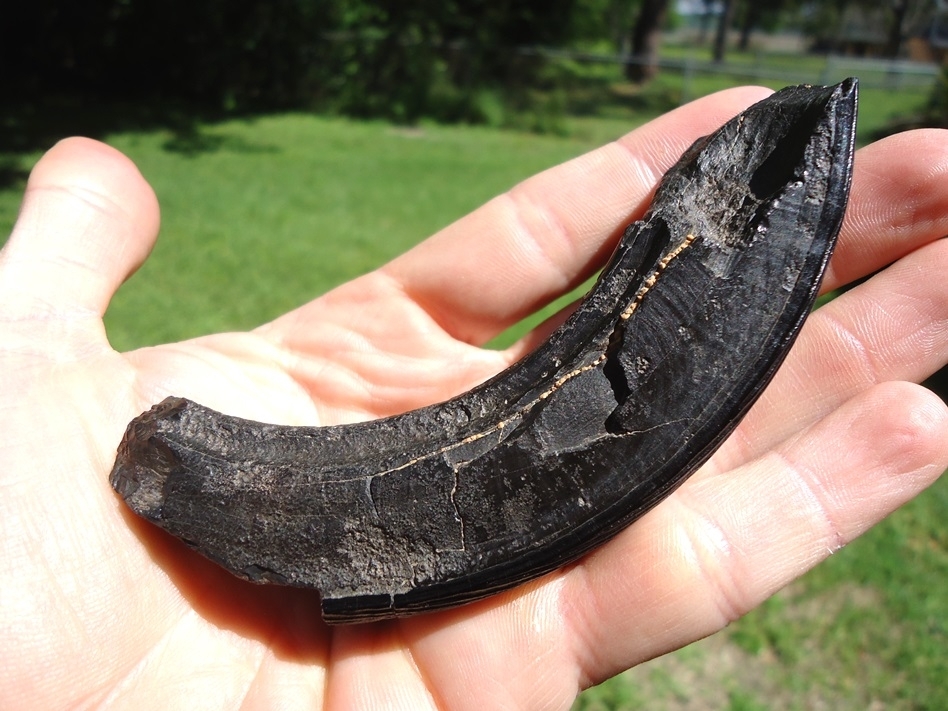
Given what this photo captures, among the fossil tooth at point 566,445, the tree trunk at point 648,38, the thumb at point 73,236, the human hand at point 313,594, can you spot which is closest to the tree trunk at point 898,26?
the tree trunk at point 648,38

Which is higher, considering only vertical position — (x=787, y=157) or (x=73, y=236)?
(x=787, y=157)

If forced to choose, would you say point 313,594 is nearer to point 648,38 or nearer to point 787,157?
point 787,157

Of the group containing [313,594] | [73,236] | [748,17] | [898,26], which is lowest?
[748,17]

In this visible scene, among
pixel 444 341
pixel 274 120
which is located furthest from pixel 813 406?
pixel 274 120

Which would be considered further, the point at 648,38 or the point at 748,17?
the point at 748,17

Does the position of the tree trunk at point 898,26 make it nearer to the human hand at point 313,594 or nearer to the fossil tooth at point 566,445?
the human hand at point 313,594

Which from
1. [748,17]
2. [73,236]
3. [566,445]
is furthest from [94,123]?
[748,17]

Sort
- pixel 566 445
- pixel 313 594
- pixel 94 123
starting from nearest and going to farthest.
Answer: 1. pixel 566 445
2. pixel 313 594
3. pixel 94 123
